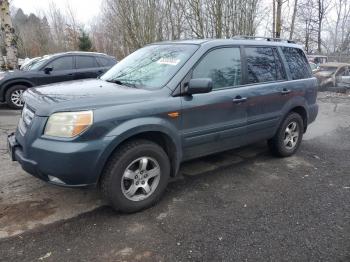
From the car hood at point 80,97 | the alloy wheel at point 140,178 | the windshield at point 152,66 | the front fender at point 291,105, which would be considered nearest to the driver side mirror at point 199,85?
the windshield at point 152,66

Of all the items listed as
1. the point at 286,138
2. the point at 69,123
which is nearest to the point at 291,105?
the point at 286,138

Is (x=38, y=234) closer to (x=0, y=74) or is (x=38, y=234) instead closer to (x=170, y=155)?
(x=170, y=155)

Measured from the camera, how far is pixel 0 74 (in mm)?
9562

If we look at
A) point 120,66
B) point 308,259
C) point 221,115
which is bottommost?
point 308,259

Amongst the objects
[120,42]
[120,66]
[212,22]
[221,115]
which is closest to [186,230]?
[221,115]

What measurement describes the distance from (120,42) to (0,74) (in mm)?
12861

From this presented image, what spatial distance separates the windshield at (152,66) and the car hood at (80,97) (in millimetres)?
216

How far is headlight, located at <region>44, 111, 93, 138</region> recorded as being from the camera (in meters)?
3.08

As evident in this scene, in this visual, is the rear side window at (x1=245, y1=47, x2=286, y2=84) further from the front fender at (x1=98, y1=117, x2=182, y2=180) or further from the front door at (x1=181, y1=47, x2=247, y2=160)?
the front fender at (x1=98, y1=117, x2=182, y2=180)

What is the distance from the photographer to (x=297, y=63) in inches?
214

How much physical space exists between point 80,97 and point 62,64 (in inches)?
281

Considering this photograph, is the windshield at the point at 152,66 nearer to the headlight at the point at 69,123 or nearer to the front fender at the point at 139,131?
the front fender at the point at 139,131

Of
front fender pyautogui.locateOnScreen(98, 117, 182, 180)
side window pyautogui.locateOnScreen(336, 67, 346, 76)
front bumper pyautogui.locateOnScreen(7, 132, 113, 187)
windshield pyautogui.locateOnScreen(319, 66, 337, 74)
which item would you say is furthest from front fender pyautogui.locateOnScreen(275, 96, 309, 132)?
side window pyautogui.locateOnScreen(336, 67, 346, 76)

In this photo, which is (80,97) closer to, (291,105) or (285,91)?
(285,91)
